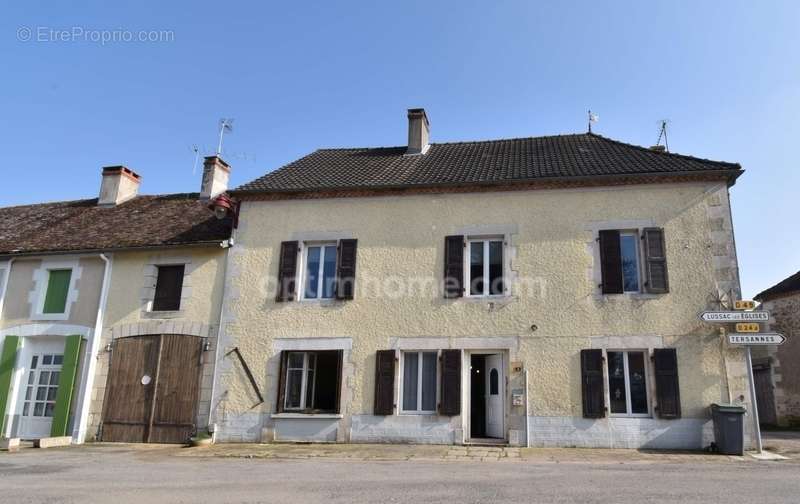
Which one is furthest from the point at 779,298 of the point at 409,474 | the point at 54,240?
the point at 54,240

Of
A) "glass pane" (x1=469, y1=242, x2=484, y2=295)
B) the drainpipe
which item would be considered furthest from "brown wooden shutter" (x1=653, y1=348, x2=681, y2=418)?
the drainpipe

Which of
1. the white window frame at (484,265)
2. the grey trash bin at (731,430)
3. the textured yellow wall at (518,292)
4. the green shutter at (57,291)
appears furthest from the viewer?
the green shutter at (57,291)

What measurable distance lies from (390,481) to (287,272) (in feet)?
20.6

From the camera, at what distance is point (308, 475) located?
7.57 m

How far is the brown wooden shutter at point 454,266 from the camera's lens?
11600mm

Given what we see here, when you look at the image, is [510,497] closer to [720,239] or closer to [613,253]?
[613,253]

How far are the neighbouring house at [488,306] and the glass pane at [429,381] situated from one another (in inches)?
1.6

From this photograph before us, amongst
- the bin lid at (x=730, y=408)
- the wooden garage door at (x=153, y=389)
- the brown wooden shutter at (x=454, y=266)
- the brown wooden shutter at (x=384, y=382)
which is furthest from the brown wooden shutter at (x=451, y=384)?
the wooden garage door at (x=153, y=389)

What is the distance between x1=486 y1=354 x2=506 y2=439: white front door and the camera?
1112 cm

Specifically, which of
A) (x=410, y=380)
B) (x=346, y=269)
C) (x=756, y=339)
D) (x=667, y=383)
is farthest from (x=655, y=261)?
(x=346, y=269)

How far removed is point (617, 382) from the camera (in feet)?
35.1

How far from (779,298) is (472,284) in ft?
38.2

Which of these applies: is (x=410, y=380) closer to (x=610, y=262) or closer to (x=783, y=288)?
(x=610, y=262)

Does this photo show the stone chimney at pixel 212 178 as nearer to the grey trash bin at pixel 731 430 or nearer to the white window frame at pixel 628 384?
the white window frame at pixel 628 384
